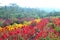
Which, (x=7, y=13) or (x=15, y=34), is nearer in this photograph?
(x=15, y=34)

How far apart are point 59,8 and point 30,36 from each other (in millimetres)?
8316

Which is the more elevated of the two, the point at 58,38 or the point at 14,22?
the point at 58,38

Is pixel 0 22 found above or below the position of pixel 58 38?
below

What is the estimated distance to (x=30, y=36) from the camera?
9.79 meters

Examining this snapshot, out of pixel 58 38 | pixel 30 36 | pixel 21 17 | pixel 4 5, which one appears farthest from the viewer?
pixel 4 5

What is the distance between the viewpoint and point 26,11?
17.0 m

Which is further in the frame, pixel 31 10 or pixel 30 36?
pixel 31 10

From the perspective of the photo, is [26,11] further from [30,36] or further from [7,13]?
[30,36]

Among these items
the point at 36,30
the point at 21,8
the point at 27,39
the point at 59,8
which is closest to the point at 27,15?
the point at 21,8

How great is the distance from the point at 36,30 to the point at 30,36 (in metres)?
1.05

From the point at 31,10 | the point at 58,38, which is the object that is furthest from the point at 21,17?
the point at 58,38

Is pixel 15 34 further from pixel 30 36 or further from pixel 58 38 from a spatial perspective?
pixel 58 38

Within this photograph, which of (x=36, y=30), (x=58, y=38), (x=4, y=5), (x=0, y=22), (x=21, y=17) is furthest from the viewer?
(x=4, y=5)

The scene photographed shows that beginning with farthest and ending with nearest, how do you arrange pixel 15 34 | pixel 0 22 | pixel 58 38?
1. pixel 0 22
2. pixel 15 34
3. pixel 58 38
